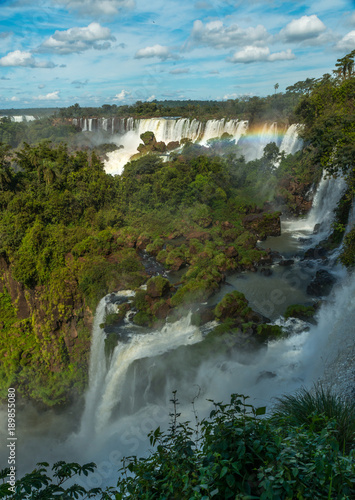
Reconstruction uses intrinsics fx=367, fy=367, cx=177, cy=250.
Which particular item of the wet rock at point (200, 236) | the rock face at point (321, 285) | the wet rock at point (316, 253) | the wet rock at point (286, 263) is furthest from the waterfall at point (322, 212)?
the wet rock at point (200, 236)

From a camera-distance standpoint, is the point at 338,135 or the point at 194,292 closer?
the point at 338,135

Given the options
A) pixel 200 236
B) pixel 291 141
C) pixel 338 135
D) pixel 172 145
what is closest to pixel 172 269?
pixel 200 236

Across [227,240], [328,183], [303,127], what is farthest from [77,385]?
[303,127]

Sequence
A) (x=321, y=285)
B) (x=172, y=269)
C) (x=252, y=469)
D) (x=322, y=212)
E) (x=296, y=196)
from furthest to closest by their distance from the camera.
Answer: (x=296, y=196) < (x=322, y=212) < (x=172, y=269) < (x=321, y=285) < (x=252, y=469)

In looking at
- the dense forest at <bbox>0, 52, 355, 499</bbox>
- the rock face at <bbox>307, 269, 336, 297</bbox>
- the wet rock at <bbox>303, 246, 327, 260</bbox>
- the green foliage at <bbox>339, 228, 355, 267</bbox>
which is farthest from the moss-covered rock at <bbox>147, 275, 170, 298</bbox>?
the wet rock at <bbox>303, 246, 327, 260</bbox>

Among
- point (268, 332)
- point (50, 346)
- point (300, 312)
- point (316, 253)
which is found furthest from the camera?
point (316, 253)

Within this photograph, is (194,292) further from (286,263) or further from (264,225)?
(264,225)

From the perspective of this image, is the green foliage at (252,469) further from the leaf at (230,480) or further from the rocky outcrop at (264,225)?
the rocky outcrop at (264,225)
